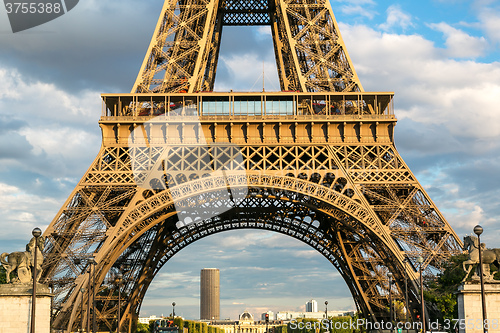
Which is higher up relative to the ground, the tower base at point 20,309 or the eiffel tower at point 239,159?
the eiffel tower at point 239,159

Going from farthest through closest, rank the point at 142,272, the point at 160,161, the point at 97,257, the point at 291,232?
the point at 291,232, the point at 142,272, the point at 160,161, the point at 97,257

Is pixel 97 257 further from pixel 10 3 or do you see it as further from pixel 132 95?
pixel 10 3

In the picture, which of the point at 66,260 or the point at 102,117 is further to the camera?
the point at 102,117

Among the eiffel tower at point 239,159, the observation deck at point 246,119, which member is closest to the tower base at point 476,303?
the eiffel tower at point 239,159

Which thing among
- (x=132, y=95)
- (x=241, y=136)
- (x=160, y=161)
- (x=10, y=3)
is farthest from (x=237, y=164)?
(x=10, y=3)

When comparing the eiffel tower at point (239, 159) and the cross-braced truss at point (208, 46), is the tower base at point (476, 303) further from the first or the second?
the cross-braced truss at point (208, 46)

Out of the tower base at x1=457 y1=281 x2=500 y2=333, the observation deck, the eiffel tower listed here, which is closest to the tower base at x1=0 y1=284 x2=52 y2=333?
the eiffel tower

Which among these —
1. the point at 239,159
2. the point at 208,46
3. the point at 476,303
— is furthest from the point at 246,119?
the point at 476,303
